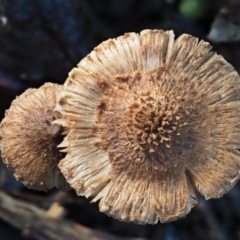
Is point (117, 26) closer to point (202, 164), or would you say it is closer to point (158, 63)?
point (158, 63)

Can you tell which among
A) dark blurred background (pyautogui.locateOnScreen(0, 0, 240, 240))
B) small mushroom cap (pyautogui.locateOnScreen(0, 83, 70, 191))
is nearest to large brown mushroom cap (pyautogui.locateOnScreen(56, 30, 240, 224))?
small mushroom cap (pyautogui.locateOnScreen(0, 83, 70, 191))

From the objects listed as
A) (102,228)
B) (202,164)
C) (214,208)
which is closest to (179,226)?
(214,208)

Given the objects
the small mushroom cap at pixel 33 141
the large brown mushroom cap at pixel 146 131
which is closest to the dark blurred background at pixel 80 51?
the small mushroom cap at pixel 33 141

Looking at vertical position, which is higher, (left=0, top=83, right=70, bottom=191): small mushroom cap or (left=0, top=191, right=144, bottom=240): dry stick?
(left=0, top=83, right=70, bottom=191): small mushroom cap

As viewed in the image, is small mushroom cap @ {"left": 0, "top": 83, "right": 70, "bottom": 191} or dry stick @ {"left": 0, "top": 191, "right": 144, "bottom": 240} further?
dry stick @ {"left": 0, "top": 191, "right": 144, "bottom": 240}

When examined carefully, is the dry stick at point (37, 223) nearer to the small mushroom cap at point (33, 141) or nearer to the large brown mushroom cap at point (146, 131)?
the small mushroom cap at point (33, 141)

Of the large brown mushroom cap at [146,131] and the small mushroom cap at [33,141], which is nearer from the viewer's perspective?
the large brown mushroom cap at [146,131]

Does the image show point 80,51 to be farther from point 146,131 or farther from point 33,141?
point 146,131

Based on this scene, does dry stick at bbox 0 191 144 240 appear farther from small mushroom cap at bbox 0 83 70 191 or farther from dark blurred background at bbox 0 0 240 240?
small mushroom cap at bbox 0 83 70 191
